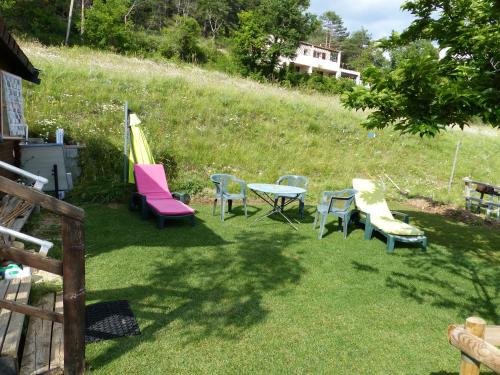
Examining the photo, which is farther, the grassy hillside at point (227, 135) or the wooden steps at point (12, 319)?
the grassy hillside at point (227, 135)

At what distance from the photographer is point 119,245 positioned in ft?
18.8

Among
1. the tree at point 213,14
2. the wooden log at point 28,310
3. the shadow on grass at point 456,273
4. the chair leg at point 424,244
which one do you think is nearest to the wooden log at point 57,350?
the wooden log at point 28,310

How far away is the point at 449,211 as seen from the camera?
1035 cm

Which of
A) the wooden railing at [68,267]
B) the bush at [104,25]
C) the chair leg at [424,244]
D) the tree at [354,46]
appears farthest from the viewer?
the tree at [354,46]

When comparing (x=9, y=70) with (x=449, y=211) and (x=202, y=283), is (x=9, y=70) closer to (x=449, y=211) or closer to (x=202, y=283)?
(x=202, y=283)

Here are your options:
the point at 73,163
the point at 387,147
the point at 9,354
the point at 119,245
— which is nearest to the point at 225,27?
the point at 387,147

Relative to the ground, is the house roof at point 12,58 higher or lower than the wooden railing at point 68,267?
higher

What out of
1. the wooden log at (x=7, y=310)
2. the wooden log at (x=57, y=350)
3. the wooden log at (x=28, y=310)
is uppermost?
the wooden log at (x=28, y=310)

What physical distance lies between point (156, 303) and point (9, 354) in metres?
1.55

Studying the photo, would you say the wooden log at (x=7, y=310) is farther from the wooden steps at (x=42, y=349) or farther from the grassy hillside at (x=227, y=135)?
the grassy hillside at (x=227, y=135)

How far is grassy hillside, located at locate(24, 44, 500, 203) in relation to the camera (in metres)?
10.7

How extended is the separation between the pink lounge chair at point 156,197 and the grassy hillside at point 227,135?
155cm

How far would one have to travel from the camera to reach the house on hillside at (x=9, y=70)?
5.63 m

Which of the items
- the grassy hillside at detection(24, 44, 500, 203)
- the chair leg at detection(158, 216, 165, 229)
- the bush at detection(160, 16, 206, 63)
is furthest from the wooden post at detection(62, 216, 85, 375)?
the bush at detection(160, 16, 206, 63)
